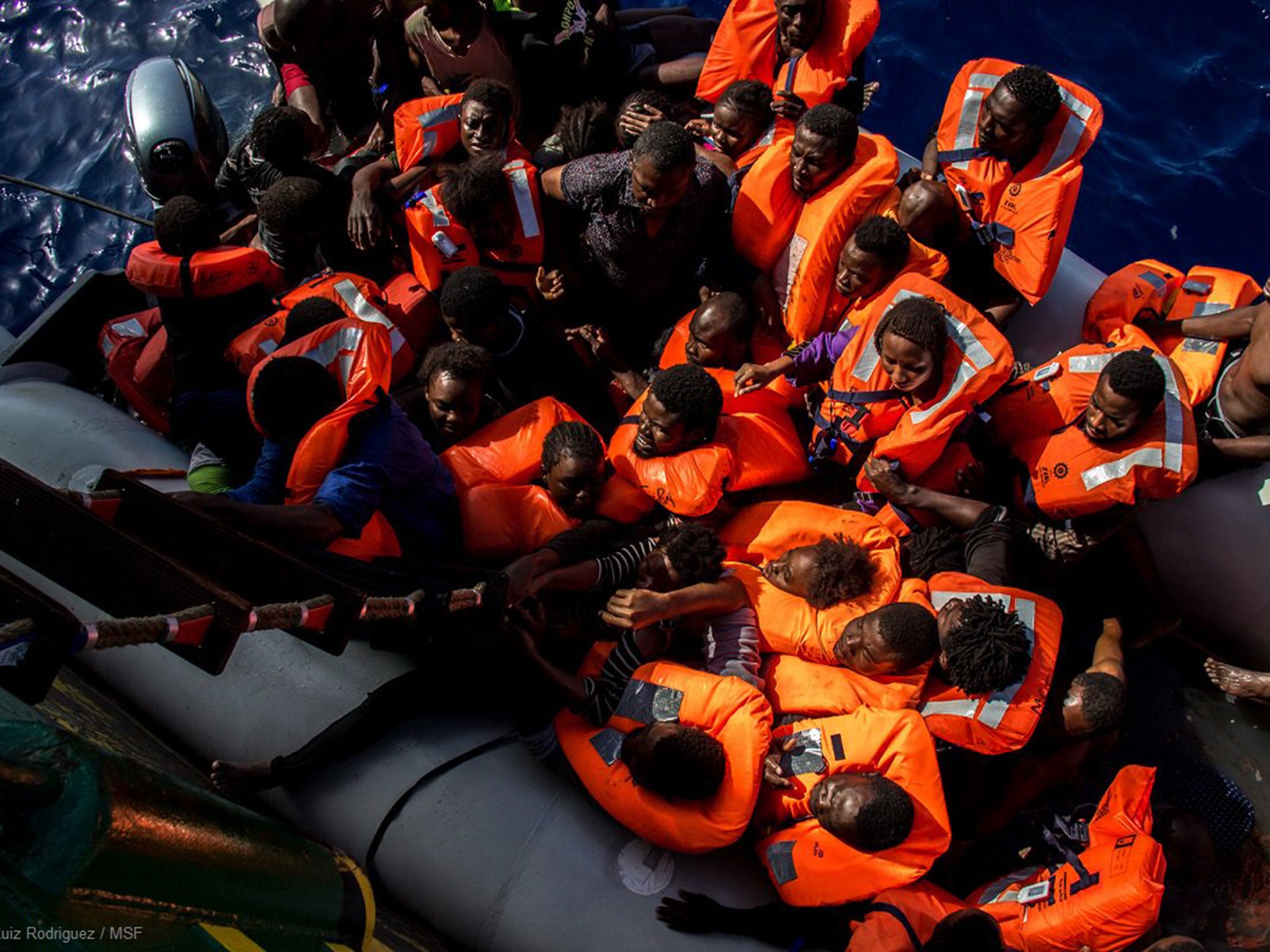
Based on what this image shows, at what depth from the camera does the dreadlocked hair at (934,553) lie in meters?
3.42

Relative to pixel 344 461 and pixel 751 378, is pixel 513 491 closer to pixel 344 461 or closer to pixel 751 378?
pixel 344 461

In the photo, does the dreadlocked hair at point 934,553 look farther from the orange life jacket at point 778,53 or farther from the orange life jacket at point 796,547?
the orange life jacket at point 778,53

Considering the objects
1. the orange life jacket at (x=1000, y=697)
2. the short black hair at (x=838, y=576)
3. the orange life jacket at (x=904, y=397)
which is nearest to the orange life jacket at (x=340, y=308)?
the orange life jacket at (x=904, y=397)

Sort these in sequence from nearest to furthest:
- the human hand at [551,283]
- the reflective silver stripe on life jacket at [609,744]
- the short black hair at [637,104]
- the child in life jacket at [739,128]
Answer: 1. the reflective silver stripe on life jacket at [609,744]
2. the human hand at [551,283]
3. the child in life jacket at [739,128]
4. the short black hair at [637,104]

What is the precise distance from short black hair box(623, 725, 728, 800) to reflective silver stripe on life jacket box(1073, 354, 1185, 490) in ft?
5.23

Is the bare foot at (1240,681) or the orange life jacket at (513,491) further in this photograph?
the bare foot at (1240,681)

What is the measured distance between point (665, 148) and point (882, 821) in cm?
236

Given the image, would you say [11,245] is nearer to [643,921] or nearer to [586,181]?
[586,181]

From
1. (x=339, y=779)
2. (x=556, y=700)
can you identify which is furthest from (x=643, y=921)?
(x=339, y=779)

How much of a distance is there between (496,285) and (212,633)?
2.21m

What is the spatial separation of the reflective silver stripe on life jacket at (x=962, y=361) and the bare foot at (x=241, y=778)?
2.32 meters

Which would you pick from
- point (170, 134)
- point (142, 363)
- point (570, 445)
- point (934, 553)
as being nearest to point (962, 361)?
point (934, 553)

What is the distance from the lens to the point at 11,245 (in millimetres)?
5695

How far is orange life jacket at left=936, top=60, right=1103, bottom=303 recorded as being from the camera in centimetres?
392
